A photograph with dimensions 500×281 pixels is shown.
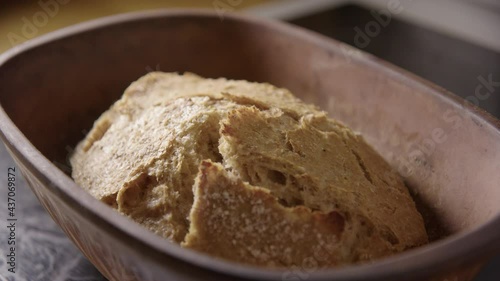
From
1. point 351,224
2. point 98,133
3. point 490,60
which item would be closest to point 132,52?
point 98,133

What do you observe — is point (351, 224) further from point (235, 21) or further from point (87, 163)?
point (235, 21)

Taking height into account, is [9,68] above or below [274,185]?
above

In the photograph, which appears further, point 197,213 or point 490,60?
point 490,60

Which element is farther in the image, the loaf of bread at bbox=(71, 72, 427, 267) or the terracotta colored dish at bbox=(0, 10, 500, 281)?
the loaf of bread at bbox=(71, 72, 427, 267)

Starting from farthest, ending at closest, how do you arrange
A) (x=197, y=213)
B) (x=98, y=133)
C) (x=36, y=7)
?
(x=36, y=7), (x=98, y=133), (x=197, y=213)
